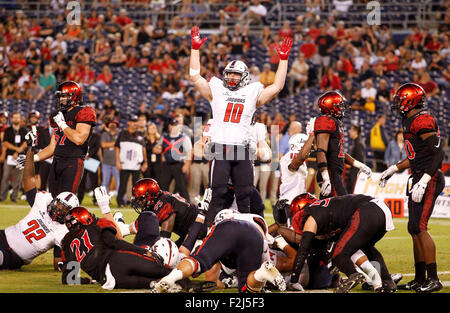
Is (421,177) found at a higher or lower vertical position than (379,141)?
higher

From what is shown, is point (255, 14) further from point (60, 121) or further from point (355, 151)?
point (60, 121)

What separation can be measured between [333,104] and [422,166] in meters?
1.71

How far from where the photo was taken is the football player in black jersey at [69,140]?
9242 mm

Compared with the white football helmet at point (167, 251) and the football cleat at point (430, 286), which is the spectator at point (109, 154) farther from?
the football cleat at point (430, 286)

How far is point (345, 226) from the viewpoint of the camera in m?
7.46

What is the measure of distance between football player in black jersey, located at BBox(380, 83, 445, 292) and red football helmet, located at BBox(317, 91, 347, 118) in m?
1.29

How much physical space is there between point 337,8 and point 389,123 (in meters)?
5.29

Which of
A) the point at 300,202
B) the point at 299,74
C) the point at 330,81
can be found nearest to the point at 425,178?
the point at 300,202

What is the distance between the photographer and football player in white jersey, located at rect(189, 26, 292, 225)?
8.69 meters

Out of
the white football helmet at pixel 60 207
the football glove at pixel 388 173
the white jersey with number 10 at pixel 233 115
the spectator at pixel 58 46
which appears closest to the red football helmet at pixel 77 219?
the white football helmet at pixel 60 207

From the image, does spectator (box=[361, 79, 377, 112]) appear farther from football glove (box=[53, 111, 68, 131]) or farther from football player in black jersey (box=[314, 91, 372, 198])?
football glove (box=[53, 111, 68, 131])

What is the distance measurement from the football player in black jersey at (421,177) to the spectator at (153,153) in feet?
31.4

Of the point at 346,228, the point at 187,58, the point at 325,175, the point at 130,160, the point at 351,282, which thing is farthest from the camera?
the point at 187,58

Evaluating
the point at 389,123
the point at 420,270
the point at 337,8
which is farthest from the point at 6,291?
the point at 337,8
